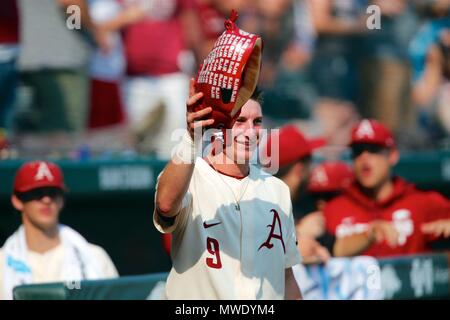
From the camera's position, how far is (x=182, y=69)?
21.9 feet

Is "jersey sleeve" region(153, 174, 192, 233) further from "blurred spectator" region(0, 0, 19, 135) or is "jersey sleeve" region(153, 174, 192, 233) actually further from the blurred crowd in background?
"blurred spectator" region(0, 0, 19, 135)

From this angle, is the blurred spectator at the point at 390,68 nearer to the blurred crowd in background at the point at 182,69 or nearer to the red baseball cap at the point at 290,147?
the blurred crowd in background at the point at 182,69

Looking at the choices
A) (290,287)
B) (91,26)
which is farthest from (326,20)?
(290,287)

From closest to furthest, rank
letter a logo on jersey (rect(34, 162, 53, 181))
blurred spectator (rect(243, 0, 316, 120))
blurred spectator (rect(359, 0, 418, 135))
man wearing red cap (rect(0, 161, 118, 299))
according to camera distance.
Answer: man wearing red cap (rect(0, 161, 118, 299)), letter a logo on jersey (rect(34, 162, 53, 181)), blurred spectator (rect(243, 0, 316, 120)), blurred spectator (rect(359, 0, 418, 135))

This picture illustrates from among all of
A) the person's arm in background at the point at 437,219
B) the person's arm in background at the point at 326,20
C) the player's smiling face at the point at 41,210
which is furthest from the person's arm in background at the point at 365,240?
the person's arm in background at the point at 326,20

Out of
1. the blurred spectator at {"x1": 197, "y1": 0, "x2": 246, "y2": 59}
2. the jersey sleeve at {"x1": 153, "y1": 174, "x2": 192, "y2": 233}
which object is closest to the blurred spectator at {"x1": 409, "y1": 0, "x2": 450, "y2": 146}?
the blurred spectator at {"x1": 197, "y1": 0, "x2": 246, "y2": 59}

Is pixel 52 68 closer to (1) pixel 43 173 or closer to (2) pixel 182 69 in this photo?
(2) pixel 182 69

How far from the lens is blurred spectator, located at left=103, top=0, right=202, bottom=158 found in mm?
6332

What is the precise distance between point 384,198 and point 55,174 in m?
2.05

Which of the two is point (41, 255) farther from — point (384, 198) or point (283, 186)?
point (384, 198)

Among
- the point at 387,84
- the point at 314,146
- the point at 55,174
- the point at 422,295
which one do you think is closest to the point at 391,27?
the point at 387,84

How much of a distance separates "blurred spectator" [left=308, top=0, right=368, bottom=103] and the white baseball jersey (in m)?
4.18

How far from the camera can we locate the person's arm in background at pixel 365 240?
Answer: 5.55m

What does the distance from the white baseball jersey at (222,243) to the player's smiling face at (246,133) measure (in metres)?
0.11
